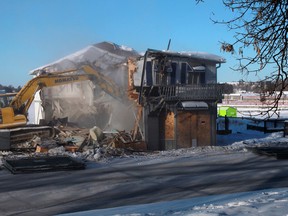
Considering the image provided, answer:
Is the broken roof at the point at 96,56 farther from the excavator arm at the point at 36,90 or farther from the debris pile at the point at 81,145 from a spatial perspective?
the debris pile at the point at 81,145

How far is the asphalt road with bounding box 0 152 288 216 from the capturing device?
11120mm

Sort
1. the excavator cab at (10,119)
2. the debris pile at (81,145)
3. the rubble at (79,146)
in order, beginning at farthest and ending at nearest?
the excavator cab at (10,119) < the debris pile at (81,145) < the rubble at (79,146)

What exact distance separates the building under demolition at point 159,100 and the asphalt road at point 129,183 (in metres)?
7.04

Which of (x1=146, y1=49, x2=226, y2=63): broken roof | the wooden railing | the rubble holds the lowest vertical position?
the rubble

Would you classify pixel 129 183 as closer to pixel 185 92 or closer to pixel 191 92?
pixel 185 92

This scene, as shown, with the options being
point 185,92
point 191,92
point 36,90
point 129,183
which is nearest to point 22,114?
point 36,90

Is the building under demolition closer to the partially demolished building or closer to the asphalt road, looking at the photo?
the partially demolished building

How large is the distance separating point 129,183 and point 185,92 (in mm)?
12605

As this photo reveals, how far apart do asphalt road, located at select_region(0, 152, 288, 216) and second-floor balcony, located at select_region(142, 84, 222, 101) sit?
730 centimetres

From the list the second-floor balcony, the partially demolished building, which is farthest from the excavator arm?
the second-floor balcony

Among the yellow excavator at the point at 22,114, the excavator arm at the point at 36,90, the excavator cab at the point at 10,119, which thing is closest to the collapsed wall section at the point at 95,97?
the excavator arm at the point at 36,90

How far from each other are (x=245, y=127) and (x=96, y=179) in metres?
27.3

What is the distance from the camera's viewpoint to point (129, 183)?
13.6 m

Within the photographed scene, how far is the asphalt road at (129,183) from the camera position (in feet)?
36.5
